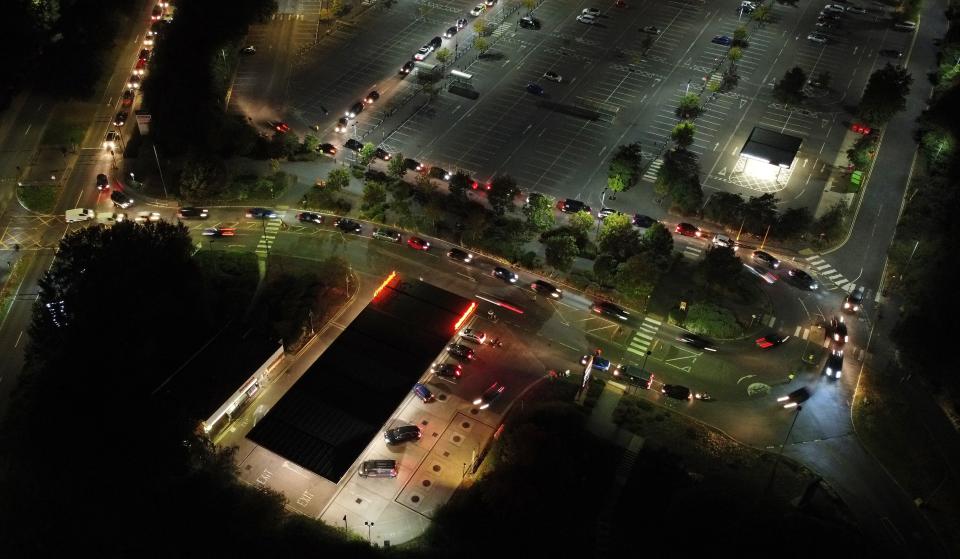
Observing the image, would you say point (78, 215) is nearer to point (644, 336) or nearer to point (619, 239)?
point (619, 239)

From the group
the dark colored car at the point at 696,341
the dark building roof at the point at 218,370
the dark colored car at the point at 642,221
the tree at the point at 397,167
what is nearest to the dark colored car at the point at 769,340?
the dark colored car at the point at 696,341

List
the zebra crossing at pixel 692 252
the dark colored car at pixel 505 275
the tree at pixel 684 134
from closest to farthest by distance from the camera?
the dark colored car at pixel 505 275 < the zebra crossing at pixel 692 252 < the tree at pixel 684 134

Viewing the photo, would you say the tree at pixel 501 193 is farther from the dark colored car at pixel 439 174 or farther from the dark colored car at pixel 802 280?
the dark colored car at pixel 802 280

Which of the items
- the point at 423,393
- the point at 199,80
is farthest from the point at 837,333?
the point at 199,80

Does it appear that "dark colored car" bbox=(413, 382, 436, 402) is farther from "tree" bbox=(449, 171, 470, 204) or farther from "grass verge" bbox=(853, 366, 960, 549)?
"grass verge" bbox=(853, 366, 960, 549)

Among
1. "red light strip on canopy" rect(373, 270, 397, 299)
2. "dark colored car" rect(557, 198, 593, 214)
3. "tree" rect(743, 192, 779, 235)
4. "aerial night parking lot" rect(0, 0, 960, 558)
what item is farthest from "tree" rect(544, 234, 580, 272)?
"tree" rect(743, 192, 779, 235)
